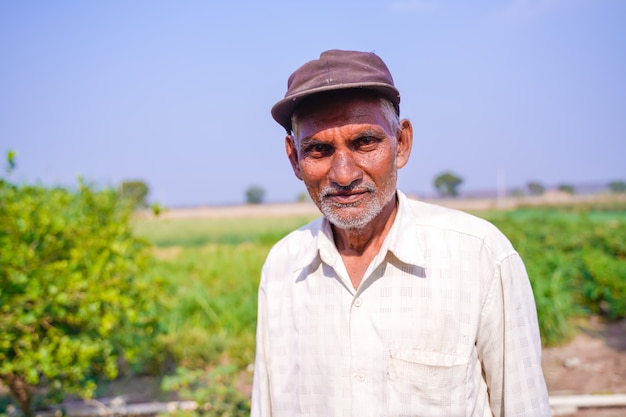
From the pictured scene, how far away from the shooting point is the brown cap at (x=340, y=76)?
1442mm

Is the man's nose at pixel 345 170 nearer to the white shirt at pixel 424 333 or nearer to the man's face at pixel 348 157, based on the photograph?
the man's face at pixel 348 157

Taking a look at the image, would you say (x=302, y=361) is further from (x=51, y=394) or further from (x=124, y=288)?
(x=51, y=394)

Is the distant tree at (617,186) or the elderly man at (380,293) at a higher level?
the distant tree at (617,186)

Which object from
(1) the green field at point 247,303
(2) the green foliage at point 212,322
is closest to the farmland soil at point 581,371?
(1) the green field at point 247,303

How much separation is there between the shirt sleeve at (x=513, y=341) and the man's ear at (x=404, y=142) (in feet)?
1.51

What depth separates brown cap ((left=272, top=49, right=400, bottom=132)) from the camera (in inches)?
56.8

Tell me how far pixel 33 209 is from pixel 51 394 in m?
1.21

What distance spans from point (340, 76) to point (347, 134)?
17cm

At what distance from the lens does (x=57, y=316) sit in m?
3.14

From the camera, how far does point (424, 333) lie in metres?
1.42

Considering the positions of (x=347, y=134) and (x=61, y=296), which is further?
(x=61, y=296)

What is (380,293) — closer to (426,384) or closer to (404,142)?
(426,384)

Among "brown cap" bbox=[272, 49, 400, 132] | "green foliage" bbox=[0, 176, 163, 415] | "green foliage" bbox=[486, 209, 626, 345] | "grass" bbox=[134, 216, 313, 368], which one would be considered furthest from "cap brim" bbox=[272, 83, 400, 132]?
"green foliage" bbox=[486, 209, 626, 345]

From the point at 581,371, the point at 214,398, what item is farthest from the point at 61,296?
the point at 581,371
